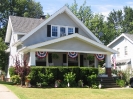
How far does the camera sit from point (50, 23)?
81.8 ft

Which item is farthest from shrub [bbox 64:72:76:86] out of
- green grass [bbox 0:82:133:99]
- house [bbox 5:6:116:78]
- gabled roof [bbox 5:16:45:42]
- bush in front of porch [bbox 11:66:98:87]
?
gabled roof [bbox 5:16:45:42]

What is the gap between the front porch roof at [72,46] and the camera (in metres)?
21.4

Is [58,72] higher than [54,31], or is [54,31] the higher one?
[54,31]

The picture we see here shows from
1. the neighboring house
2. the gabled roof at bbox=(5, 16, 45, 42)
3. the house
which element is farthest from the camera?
the neighboring house

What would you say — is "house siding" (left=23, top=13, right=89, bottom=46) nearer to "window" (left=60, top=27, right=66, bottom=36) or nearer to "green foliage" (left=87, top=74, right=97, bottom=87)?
"window" (left=60, top=27, right=66, bottom=36)

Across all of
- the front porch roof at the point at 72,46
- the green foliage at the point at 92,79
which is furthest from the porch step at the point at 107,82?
the front porch roof at the point at 72,46

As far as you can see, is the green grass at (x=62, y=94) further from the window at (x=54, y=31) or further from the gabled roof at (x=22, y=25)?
the gabled roof at (x=22, y=25)

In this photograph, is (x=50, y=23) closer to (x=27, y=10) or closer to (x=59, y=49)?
(x=59, y=49)

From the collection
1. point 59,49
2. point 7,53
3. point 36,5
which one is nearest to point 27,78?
point 59,49

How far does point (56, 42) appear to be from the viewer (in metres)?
21.9

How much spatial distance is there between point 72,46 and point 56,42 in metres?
1.80

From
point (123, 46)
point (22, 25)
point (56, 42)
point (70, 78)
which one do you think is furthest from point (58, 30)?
point (123, 46)

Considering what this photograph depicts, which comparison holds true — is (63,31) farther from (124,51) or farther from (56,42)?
(124,51)

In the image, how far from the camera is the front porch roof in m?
21.4
